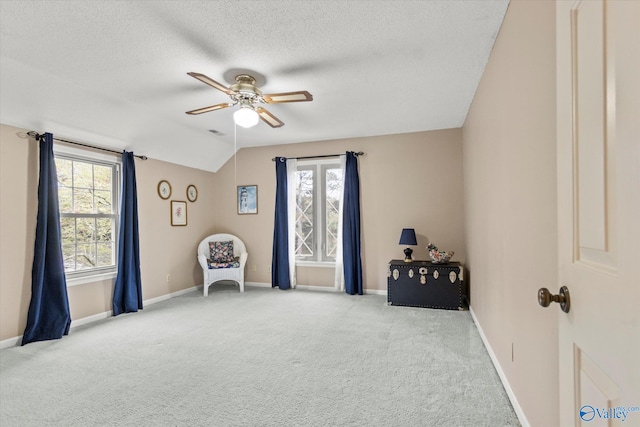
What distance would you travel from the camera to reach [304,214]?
583 cm

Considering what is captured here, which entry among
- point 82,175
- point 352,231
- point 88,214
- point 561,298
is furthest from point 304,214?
point 561,298

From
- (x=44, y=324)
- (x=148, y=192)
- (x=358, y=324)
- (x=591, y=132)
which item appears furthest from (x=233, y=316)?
(x=591, y=132)

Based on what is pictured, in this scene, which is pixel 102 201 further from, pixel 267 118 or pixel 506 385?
pixel 506 385

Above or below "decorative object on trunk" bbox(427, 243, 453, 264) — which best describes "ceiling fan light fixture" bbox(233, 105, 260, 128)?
above

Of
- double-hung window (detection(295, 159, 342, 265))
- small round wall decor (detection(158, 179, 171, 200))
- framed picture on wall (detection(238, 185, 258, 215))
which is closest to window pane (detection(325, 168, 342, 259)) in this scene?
double-hung window (detection(295, 159, 342, 265))

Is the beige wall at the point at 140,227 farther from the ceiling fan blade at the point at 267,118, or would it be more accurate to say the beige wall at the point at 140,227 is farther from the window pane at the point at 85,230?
the ceiling fan blade at the point at 267,118

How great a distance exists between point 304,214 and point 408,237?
192 cm

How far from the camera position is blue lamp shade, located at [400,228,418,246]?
4.73 meters

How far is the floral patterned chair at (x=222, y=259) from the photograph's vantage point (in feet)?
17.7

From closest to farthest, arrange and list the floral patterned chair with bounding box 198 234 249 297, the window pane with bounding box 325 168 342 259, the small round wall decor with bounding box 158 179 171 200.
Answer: the small round wall decor with bounding box 158 179 171 200, the floral patterned chair with bounding box 198 234 249 297, the window pane with bounding box 325 168 342 259

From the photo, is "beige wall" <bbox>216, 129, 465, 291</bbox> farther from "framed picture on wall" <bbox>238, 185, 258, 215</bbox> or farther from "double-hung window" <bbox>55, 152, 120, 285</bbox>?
"double-hung window" <bbox>55, 152, 120, 285</bbox>

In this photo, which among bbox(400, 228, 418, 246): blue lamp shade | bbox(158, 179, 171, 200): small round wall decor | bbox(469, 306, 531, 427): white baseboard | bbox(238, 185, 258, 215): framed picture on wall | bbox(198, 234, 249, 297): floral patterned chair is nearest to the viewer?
bbox(469, 306, 531, 427): white baseboard

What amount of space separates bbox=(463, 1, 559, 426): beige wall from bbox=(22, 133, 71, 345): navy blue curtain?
428cm

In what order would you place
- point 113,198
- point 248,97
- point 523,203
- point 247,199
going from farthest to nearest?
1. point 247,199
2. point 113,198
3. point 248,97
4. point 523,203
